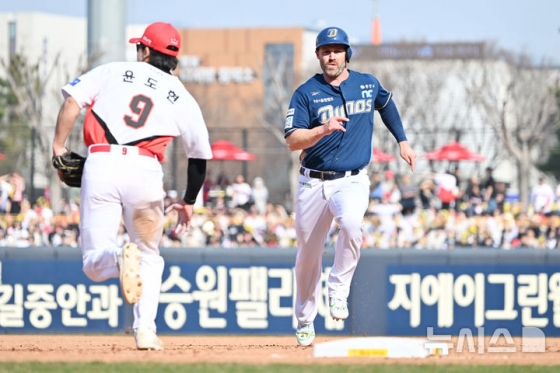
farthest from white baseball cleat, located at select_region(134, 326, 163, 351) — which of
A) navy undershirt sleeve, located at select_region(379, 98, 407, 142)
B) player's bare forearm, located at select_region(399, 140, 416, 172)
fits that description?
navy undershirt sleeve, located at select_region(379, 98, 407, 142)

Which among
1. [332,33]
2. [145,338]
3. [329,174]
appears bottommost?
[145,338]

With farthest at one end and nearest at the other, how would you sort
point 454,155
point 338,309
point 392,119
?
point 454,155, point 392,119, point 338,309

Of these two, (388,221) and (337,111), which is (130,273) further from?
(388,221)

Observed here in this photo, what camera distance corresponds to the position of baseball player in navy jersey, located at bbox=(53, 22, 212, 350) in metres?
6.94

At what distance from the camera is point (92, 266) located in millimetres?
7020

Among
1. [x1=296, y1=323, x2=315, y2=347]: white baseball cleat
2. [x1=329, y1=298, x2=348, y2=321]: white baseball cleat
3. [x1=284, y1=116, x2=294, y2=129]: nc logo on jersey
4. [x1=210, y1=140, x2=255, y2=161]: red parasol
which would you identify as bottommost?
[x1=296, y1=323, x2=315, y2=347]: white baseball cleat

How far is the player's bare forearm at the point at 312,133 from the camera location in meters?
7.55

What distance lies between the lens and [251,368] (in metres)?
6.40

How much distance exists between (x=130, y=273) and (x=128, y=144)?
2.94 feet

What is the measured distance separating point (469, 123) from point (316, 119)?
35411mm

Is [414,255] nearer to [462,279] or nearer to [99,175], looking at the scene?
[462,279]

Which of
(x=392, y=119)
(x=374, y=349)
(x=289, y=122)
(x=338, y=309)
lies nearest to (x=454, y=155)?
(x=392, y=119)

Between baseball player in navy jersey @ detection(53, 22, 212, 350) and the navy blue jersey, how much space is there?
1130 mm

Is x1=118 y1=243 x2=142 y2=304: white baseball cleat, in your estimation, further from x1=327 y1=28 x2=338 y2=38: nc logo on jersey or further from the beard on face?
x1=327 y1=28 x2=338 y2=38: nc logo on jersey
